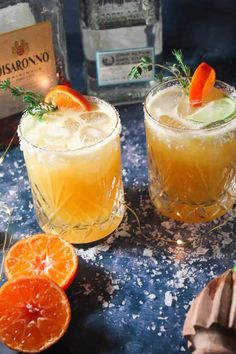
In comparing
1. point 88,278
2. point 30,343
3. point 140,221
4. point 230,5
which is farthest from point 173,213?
point 230,5

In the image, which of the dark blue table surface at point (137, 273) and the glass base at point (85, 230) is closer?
the dark blue table surface at point (137, 273)

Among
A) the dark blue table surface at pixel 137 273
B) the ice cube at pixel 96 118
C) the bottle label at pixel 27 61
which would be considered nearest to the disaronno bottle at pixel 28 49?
the bottle label at pixel 27 61

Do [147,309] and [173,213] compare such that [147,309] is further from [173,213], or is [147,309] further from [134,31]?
[134,31]

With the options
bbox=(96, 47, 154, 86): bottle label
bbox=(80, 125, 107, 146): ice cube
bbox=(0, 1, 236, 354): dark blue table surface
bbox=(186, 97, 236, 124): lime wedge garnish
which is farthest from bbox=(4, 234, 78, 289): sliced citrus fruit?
bbox=(96, 47, 154, 86): bottle label

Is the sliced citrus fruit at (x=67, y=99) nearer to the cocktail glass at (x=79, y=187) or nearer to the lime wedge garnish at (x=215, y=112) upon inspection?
the cocktail glass at (x=79, y=187)

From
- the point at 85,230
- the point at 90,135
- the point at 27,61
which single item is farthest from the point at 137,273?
the point at 27,61

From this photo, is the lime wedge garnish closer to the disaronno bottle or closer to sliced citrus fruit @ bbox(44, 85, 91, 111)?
sliced citrus fruit @ bbox(44, 85, 91, 111)
